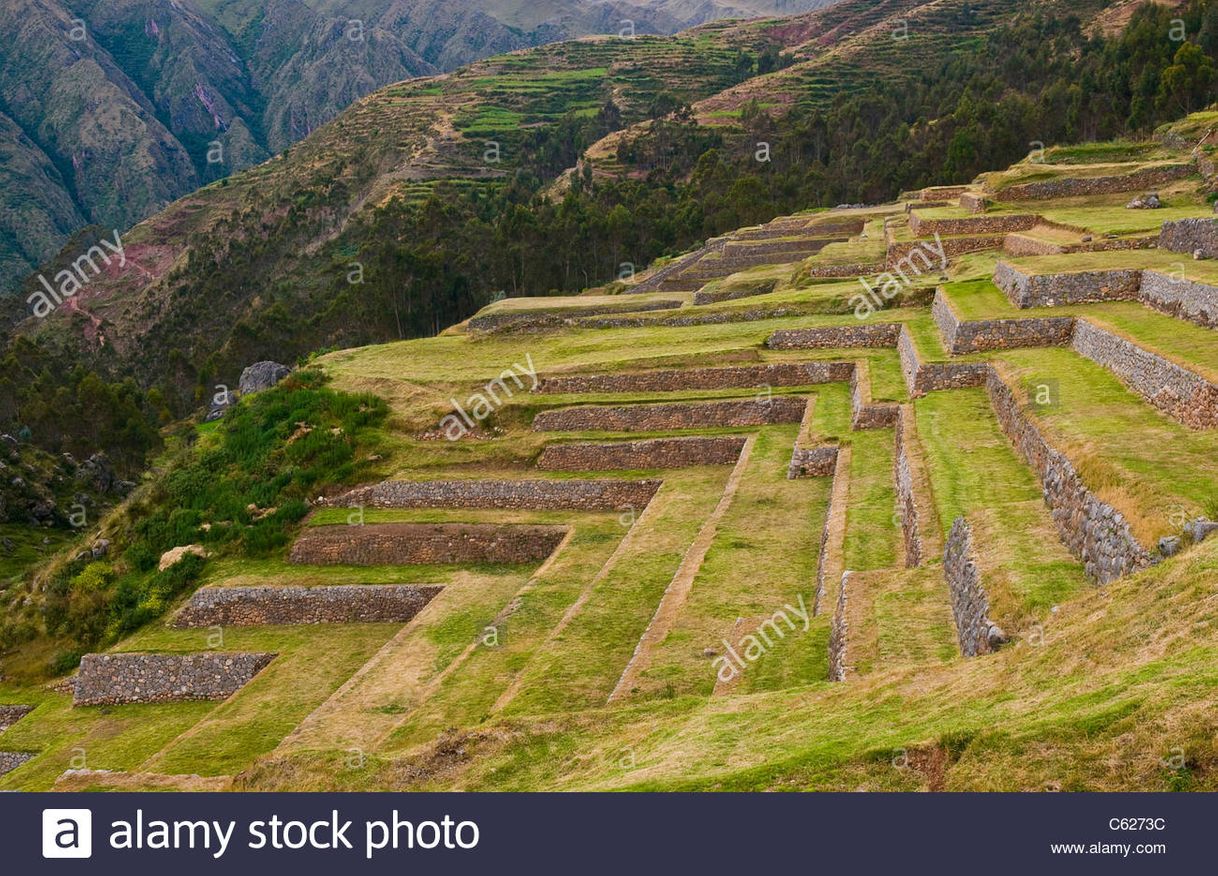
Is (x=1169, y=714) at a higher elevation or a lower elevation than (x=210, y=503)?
higher

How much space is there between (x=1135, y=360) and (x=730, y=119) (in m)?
97.5

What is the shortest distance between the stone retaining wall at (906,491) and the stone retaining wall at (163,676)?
12.0 meters

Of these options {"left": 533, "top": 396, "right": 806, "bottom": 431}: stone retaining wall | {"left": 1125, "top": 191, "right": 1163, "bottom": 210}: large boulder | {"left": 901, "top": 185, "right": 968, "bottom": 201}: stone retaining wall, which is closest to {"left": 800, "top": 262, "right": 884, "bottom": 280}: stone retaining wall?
{"left": 1125, "top": 191, "right": 1163, "bottom": 210}: large boulder

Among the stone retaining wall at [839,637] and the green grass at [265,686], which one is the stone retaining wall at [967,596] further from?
the green grass at [265,686]

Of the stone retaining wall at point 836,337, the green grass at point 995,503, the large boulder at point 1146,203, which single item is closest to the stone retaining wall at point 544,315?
the stone retaining wall at point 836,337

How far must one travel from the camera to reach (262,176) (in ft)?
420

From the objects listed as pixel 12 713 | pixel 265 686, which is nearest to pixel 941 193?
pixel 265 686

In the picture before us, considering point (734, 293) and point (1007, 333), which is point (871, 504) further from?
point (734, 293)

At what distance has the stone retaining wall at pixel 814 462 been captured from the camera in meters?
19.4

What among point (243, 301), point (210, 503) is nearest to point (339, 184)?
point (243, 301)

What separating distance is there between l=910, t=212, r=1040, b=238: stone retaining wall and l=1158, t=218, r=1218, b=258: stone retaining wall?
29.3 ft

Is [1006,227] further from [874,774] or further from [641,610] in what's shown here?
[874,774]

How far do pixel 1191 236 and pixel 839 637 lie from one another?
49.1ft
